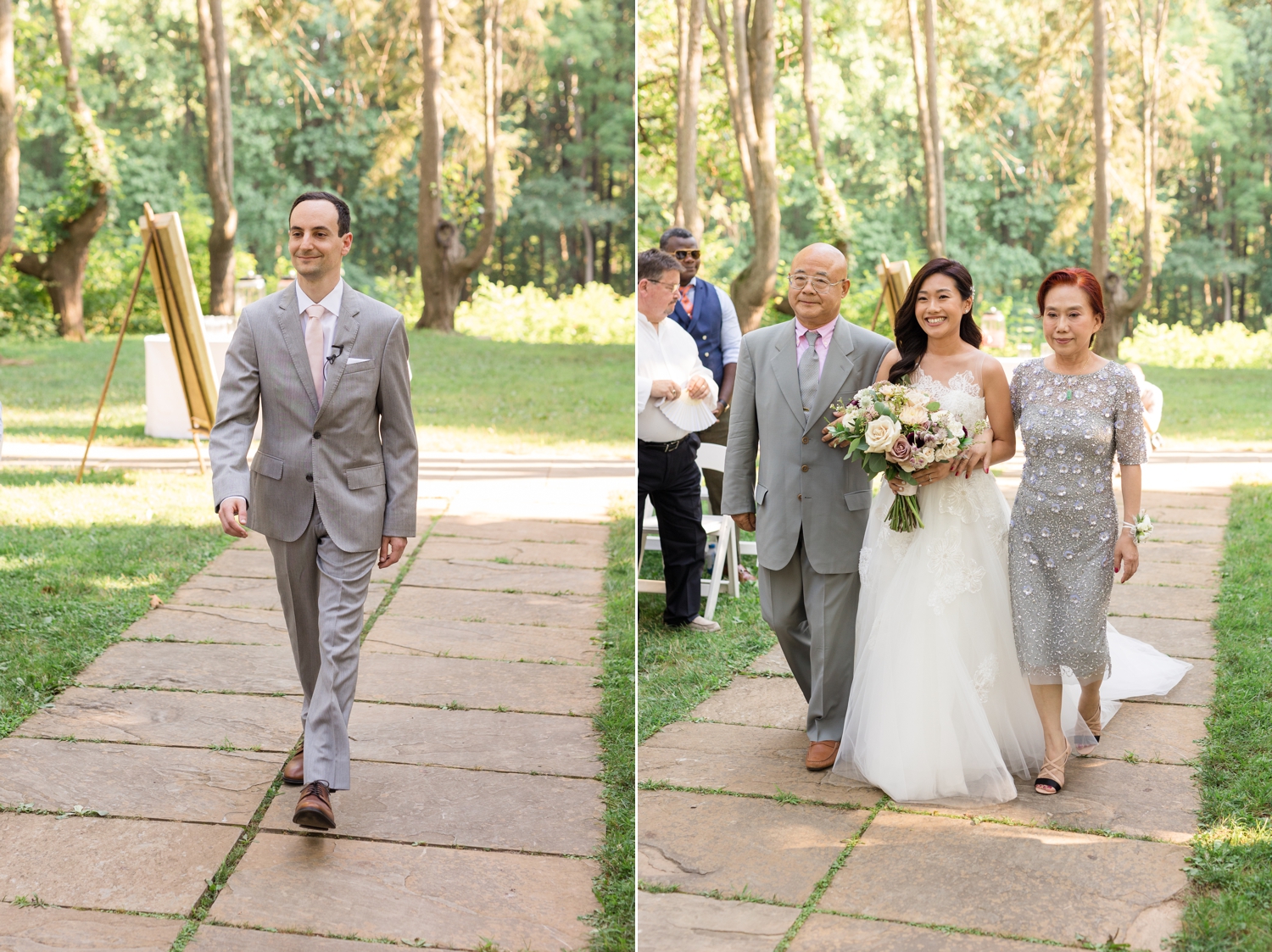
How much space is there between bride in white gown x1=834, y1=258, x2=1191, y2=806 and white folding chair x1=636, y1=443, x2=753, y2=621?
5.59ft

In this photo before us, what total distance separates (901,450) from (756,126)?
6119 mm

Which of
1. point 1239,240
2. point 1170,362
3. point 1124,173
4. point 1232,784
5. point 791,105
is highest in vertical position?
point 791,105

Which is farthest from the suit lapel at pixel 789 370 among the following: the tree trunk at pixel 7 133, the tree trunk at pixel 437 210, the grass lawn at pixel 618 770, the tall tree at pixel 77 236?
the tall tree at pixel 77 236

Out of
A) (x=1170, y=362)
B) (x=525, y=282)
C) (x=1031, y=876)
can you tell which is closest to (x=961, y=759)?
(x=1031, y=876)

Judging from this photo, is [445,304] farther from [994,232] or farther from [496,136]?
[994,232]

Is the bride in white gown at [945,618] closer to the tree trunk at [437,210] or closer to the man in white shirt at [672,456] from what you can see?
the man in white shirt at [672,456]

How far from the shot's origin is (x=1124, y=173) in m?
16.0

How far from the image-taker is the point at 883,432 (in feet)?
12.7

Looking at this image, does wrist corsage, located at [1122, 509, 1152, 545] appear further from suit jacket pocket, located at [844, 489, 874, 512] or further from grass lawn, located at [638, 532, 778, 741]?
grass lawn, located at [638, 532, 778, 741]

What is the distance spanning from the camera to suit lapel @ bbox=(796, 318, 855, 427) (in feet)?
13.7

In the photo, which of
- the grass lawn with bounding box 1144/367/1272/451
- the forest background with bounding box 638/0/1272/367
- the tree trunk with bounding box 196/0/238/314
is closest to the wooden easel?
the forest background with bounding box 638/0/1272/367

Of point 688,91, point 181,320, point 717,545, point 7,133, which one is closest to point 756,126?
point 717,545

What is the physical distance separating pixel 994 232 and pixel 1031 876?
17.9m

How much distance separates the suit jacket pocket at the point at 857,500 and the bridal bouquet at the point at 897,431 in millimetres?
194
